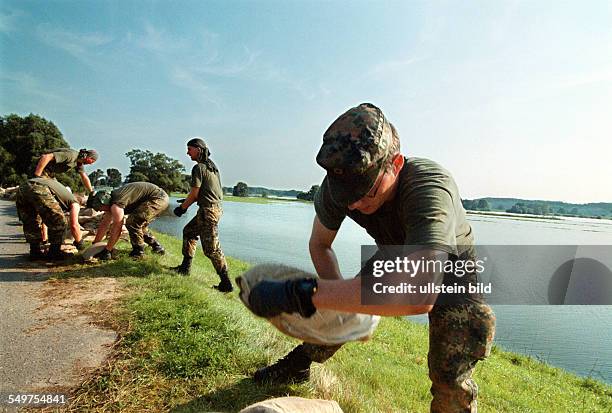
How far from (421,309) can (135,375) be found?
2.51 metres

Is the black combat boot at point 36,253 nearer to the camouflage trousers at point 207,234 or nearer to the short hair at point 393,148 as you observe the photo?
the camouflage trousers at point 207,234

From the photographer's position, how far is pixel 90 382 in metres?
2.98

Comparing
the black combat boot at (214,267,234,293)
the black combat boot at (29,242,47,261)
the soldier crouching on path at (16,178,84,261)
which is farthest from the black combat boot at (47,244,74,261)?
the black combat boot at (214,267,234,293)

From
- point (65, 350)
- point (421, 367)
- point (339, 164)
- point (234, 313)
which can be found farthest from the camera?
point (421, 367)

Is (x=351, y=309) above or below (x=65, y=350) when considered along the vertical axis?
above

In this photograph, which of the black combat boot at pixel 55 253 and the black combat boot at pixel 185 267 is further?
the black combat boot at pixel 185 267

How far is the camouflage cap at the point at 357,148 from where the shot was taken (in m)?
1.83

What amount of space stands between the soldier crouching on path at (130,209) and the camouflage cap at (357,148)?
20.4ft

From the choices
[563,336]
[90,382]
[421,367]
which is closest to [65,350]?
[90,382]

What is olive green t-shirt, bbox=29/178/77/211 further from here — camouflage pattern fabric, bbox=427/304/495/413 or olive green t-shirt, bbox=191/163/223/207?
camouflage pattern fabric, bbox=427/304/495/413

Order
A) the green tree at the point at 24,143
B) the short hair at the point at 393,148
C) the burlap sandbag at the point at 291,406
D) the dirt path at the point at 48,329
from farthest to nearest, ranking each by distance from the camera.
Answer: the green tree at the point at 24,143, the dirt path at the point at 48,329, the burlap sandbag at the point at 291,406, the short hair at the point at 393,148

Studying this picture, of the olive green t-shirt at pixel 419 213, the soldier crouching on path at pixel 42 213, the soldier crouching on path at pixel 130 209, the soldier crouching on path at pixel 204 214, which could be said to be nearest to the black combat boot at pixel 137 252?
the soldier crouching on path at pixel 130 209

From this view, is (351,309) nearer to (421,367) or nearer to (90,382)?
(90,382)

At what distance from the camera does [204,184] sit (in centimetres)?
698
